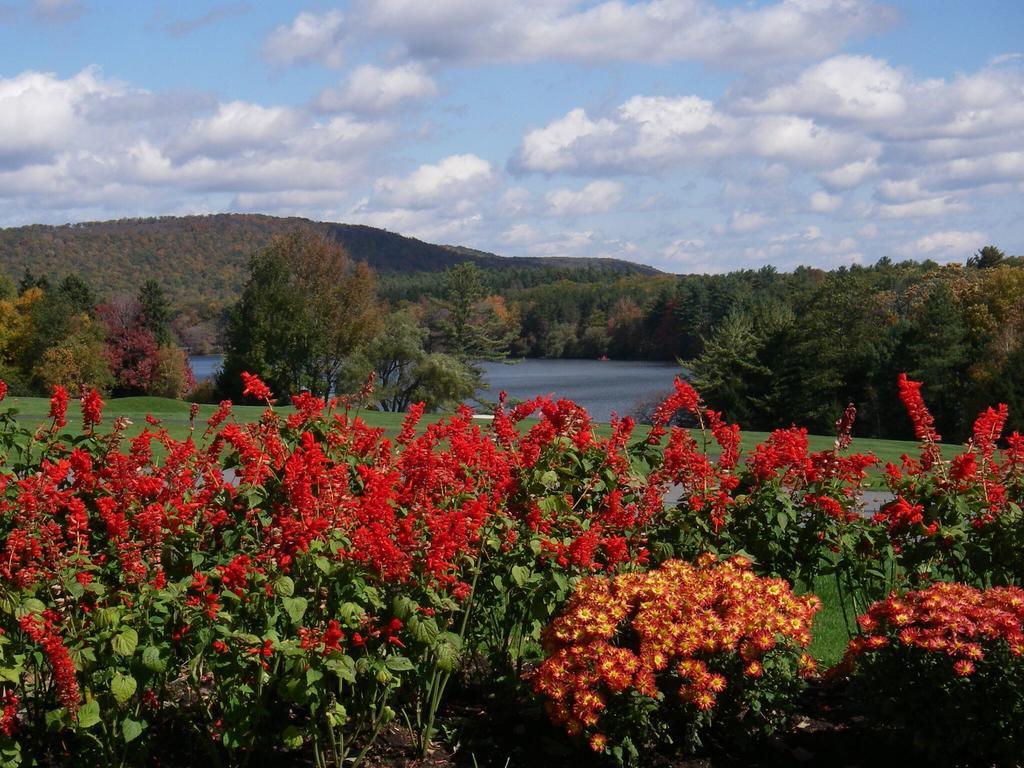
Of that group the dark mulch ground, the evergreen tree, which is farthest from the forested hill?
the dark mulch ground

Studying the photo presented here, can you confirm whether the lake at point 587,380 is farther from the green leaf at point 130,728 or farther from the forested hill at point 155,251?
the green leaf at point 130,728

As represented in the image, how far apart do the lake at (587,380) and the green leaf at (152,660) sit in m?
41.5

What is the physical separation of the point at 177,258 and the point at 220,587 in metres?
112

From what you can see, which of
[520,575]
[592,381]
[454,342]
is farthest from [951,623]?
[454,342]

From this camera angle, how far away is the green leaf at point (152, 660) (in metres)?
3.26

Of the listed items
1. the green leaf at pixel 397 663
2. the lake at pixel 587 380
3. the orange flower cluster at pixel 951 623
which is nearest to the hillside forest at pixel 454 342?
the lake at pixel 587 380

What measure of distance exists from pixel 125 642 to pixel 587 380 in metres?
71.8

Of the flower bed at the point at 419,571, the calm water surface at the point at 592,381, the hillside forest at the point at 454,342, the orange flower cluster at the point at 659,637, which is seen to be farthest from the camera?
the calm water surface at the point at 592,381

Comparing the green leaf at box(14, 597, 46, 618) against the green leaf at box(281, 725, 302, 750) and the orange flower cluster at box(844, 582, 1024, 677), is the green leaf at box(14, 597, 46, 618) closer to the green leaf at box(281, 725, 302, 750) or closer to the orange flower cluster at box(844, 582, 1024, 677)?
the green leaf at box(281, 725, 302, 750)

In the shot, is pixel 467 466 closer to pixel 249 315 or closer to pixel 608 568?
pixel 608 568

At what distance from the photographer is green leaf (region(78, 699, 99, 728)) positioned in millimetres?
3312

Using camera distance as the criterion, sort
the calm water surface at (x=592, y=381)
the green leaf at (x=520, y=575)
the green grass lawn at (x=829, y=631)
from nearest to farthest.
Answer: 1. the green leaf at (x=520, y=575)
2. the green grass lawn at (x=829, y=631)
3. the calm water surface at (x=592, y=381)

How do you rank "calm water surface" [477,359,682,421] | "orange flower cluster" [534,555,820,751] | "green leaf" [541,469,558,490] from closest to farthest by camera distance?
"orange flower cluster" [534,555,820,751], "green leaf" [541,469,558,490], "calm water surface" [477,359,682,421]

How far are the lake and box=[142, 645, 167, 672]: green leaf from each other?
4152 cm
